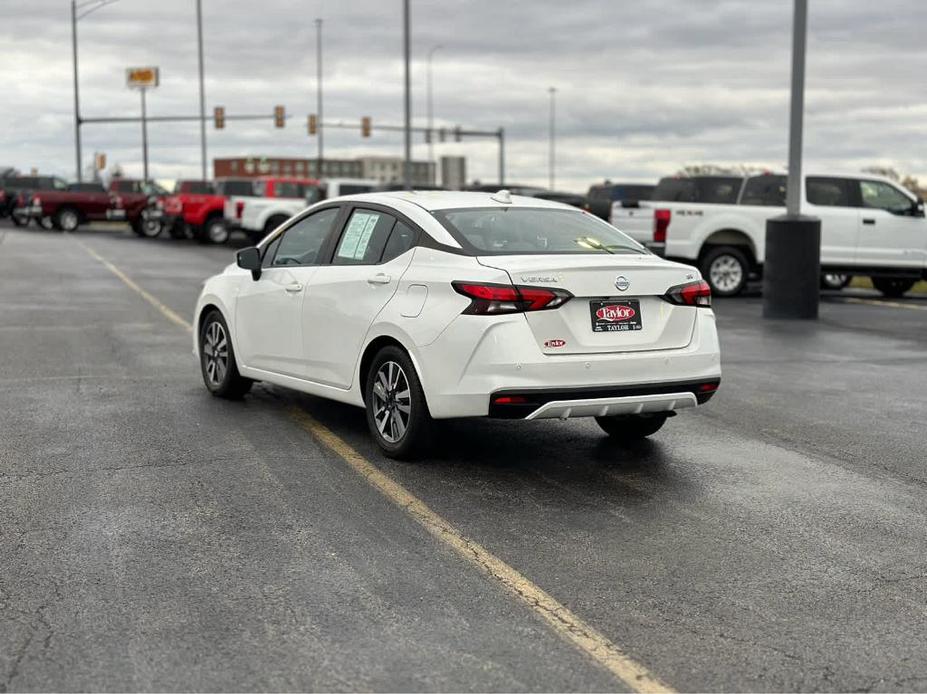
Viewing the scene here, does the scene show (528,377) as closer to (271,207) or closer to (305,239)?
(305,239)

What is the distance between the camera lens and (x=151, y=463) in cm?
739

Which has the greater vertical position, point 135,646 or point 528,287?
point 528,287

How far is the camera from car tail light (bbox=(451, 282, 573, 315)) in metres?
6.74

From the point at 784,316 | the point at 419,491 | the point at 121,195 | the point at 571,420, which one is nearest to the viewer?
the point at 419,491

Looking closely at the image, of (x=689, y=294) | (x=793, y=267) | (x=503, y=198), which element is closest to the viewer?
(x=689, y=294)

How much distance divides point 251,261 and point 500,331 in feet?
9.47

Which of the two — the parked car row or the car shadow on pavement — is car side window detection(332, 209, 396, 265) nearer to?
the car shadow on pavement

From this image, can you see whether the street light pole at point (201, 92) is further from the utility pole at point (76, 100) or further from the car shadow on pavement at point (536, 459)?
the car shadow on pavement at point (536, 459)

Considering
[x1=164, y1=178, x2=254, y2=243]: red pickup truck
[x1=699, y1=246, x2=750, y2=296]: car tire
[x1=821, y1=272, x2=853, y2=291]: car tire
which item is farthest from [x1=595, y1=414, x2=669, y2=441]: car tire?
[x1=164, y1=178, x2=254, y2=243]: red pickup truck

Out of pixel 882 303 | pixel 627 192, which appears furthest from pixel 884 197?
Result: pixel 627 192

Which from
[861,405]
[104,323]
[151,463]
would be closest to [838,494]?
[861,405]

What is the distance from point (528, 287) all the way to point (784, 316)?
448 inches

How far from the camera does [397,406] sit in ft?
24.2

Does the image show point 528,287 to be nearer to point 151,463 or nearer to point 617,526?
point 617,526
